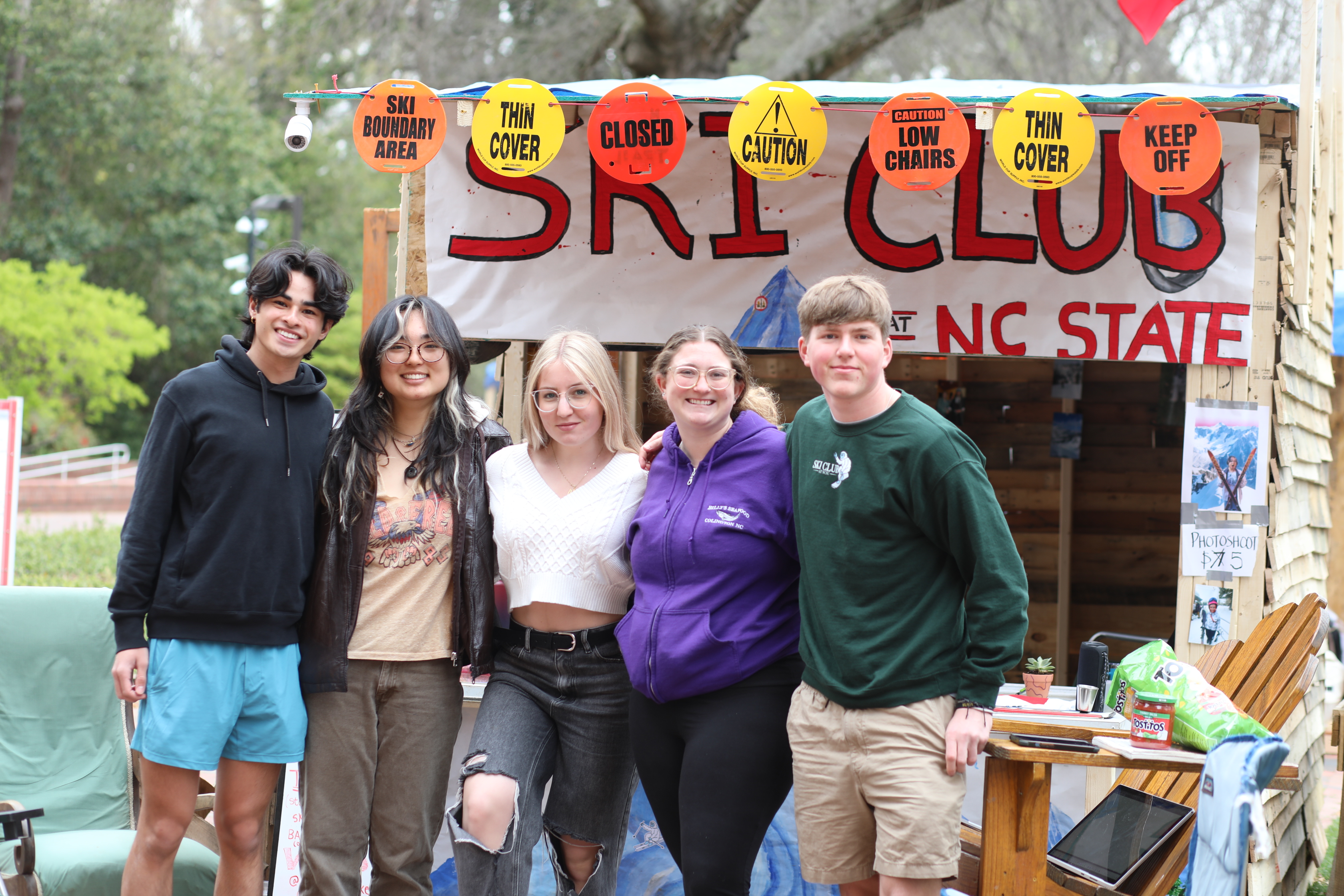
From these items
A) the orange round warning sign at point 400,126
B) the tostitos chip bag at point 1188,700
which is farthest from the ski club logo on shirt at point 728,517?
the orange round warning sign at point 400,126

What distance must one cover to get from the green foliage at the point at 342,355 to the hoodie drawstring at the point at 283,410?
71.9 feet

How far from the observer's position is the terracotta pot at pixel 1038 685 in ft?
10.9

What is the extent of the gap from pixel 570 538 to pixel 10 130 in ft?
75.1

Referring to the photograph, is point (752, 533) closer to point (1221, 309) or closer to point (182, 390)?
point (182, 390)

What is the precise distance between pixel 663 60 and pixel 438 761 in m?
10.8

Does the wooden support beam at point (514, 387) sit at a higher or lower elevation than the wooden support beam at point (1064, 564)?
higher

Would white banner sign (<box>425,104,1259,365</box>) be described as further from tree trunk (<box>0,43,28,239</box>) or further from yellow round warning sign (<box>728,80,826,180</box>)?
tree trunk (<box>0,43,28,239</box>)

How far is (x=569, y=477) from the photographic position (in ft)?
9.93

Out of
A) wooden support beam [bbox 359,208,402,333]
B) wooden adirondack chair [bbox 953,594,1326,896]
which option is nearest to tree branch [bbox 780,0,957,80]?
wooden support beam [bbox 359,208,402,333]

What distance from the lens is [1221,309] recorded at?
445 cm

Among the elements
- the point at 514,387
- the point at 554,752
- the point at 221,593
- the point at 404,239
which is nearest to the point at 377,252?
the point at 404,239

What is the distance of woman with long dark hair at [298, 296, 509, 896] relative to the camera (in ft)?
9.45

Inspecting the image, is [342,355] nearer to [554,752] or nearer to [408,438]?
[408,438]

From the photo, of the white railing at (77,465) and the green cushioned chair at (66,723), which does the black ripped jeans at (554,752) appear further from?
the white railing at (77,465)
